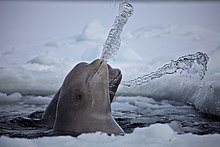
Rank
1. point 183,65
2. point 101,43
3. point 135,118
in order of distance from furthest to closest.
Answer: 1. point 135,118
2. point 101,43
3. point 183,65

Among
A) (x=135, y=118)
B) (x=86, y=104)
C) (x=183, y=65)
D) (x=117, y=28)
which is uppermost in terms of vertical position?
(x=117, y=28)

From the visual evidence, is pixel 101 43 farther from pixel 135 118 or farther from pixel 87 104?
pixel 87 104

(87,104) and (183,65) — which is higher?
(183,65)

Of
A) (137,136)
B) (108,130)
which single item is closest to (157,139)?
(137,136)

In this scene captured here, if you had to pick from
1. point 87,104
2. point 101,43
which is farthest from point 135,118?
point 87,104

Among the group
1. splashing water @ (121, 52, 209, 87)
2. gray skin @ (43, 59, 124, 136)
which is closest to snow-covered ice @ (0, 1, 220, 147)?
splashing water @ (121, 52, 209, 87)

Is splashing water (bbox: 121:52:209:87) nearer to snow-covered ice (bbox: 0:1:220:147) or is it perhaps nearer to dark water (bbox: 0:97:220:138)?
snow-covered ice (bbox: 0:1:220:147)

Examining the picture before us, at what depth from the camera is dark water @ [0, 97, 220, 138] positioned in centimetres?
461

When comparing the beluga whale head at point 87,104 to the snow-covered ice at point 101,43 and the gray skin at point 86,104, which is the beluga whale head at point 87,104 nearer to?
the gray skin at point 86,104

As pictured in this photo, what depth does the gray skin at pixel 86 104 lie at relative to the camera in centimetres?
402

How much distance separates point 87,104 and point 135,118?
5.20 ft

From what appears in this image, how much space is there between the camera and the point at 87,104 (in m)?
4.07

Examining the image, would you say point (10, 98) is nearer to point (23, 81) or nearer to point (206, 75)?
point (23, 81)

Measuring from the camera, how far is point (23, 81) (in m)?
5.34
